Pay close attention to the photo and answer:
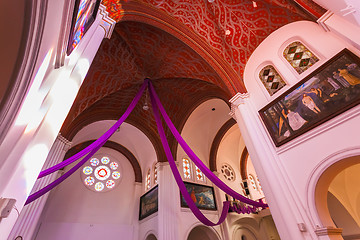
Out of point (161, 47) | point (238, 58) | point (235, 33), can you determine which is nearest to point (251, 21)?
point (235, 33)

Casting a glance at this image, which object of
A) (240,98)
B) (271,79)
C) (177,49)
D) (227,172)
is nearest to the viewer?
(271,79)

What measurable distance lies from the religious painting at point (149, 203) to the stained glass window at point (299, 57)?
26.7ft

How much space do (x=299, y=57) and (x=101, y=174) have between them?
11283 mm

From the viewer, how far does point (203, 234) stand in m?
9.48

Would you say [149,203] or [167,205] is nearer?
[167,205]

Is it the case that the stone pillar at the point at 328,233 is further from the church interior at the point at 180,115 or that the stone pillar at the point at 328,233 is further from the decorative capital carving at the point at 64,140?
the decorative capital carving at the point at 64,140

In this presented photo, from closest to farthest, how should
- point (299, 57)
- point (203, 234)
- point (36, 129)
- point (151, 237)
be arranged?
point (36, 129) → point (299, 57) → point (203, 234) → point (151, 237)

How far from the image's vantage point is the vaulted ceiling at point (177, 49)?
5.93 m

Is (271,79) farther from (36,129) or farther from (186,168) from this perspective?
(186,168)

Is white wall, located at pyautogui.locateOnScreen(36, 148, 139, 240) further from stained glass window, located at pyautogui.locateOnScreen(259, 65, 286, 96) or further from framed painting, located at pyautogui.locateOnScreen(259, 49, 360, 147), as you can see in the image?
stained glass window, located at pyautogui.locateOnScreen(259, 65, 286, 96)

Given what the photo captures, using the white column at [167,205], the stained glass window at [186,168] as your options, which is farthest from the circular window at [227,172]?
the white column at [167,205]

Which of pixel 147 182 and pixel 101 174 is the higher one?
pixel 101 174

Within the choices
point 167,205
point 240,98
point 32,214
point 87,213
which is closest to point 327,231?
point 240,98

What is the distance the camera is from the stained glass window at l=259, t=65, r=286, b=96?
17.7 ft
